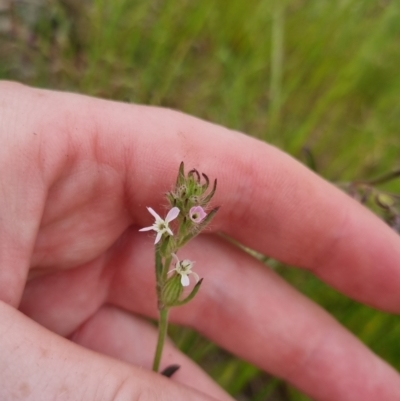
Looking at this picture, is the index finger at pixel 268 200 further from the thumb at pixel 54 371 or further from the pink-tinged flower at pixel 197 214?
the thumb at pixel 54 371

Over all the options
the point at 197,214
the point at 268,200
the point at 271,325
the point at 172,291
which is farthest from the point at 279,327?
the point at 197,214

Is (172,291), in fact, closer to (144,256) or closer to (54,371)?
(54,371)

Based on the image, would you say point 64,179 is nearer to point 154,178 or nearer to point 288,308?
point 154,178

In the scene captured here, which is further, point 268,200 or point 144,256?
point 144,256

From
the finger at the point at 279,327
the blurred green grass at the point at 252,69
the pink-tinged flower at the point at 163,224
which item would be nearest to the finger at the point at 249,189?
the finger at the point at 279,327

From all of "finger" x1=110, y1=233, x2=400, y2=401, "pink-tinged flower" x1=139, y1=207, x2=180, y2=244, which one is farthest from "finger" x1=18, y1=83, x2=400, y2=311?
"pink-tinged flower" x1=139, y1=207, x2=180, y2=244

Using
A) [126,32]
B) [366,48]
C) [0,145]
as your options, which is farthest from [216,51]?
[0,145]

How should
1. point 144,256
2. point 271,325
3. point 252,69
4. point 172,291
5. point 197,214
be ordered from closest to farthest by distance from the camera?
point 197,214
point 172,291
point 144,256
point 271,325
point 252,69

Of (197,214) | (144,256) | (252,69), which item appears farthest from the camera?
(252,69)
